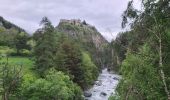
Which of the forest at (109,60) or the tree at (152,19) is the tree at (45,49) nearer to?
the forest at (109,60)

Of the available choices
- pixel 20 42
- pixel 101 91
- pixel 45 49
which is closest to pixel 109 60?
pixel 45 49

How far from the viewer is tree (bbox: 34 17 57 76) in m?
80.6

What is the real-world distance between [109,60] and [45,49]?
16.7 meters

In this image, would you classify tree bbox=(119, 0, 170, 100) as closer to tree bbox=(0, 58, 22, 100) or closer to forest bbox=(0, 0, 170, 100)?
forest bbox=(0, 0, 170, 100)

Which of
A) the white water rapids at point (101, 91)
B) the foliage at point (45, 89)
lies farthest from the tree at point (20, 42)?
the foliage at point (45, 89)

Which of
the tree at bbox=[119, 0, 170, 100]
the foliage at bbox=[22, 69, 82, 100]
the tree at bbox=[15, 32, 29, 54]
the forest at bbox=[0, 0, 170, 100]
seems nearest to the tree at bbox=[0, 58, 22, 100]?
the forest at bbox=[0, 0, 170, 100]

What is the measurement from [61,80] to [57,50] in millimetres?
26058

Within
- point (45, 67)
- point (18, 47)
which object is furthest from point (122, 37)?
point (18, 47)

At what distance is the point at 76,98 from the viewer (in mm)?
73375

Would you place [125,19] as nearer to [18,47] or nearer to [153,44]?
[153,44]

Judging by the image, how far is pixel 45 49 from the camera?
3250 inches

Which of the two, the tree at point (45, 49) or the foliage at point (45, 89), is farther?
the tree at point (45, 49)

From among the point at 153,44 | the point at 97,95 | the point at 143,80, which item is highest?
the point at 153,44

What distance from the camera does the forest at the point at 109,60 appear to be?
20.1 m
